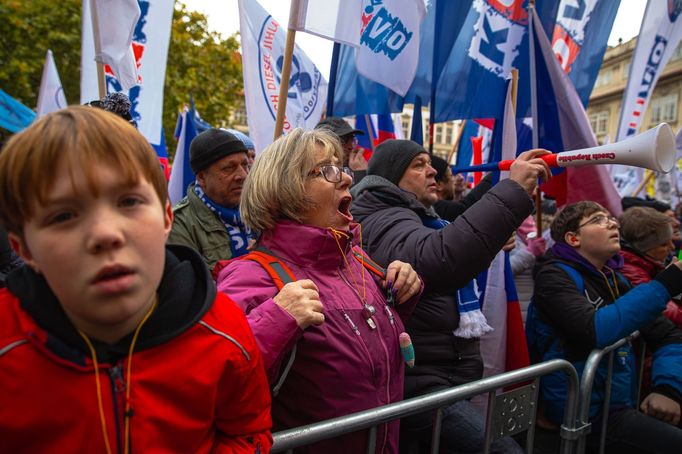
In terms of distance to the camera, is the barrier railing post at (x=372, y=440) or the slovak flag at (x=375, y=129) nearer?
the barrier railing post at (x=372, y=440)

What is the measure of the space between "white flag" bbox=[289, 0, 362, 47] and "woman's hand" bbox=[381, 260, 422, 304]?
5.77 ft

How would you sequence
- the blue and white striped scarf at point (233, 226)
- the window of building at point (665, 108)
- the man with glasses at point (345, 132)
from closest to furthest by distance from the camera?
1. the blue and white striped scarf at point (233, 226)
2. the man with glasses at point (345, 132)
3. the window of building at point (665, 108)

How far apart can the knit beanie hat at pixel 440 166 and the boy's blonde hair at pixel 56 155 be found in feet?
10.7

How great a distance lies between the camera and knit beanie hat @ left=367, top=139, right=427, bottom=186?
2.63m

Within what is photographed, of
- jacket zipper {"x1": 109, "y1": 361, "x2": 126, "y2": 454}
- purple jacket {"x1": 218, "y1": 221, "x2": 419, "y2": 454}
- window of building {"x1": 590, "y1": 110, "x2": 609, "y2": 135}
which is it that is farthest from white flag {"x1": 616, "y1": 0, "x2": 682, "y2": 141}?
window of building {"x1": 590, "y1": 110, "x2": 609, "y2": 135}

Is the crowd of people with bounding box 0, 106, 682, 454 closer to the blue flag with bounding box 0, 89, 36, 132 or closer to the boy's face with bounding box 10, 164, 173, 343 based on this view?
the boy's face with bounding box 10, 164, 173, 343

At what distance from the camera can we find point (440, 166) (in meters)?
4.15

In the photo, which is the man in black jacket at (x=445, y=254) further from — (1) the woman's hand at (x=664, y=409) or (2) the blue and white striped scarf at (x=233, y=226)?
(1) the woman's hand at (x=664, y=409)

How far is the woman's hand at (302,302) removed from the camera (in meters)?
1.41

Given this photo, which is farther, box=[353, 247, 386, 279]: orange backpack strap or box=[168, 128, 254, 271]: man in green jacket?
box=[168, 128, 254, 271]: man in green jacket

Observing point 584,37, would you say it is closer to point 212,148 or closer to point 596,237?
point 596,237

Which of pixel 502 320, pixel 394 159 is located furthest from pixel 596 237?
pixel 394 159

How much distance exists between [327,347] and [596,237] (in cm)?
200

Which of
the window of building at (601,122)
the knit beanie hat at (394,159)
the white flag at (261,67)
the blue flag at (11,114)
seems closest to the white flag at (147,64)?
the white flag at (261,67)
